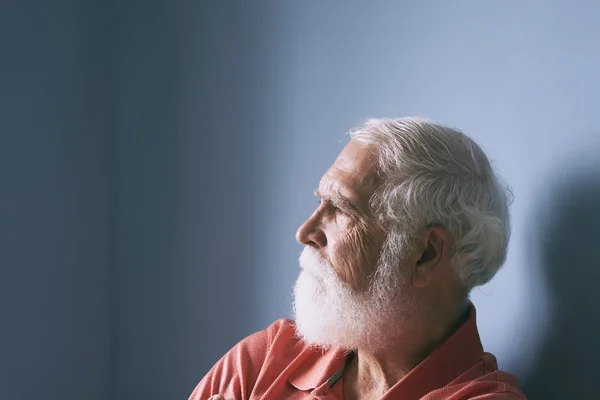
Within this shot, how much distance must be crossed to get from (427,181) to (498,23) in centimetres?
38

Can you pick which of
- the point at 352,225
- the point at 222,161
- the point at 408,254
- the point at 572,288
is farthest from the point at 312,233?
the point at 222,161

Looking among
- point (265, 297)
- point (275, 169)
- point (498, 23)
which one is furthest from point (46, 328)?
point (498, 23)

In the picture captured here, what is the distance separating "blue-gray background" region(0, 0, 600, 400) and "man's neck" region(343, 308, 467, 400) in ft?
0.60

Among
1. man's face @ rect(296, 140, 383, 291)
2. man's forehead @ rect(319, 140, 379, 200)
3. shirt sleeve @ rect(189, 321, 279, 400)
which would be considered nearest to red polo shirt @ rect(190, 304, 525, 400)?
shirt sleeve @ rect(189, 321, 279, 400)

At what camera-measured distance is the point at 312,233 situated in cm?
144

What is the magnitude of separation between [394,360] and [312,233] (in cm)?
30

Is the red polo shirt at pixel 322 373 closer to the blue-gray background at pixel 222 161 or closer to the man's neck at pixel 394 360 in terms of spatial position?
the man's neck at pixel 394 360

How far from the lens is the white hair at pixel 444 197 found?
4.45ft

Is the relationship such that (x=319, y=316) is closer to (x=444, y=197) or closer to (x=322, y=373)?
(x=322, y=373)

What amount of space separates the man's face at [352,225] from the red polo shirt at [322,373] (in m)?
0.20

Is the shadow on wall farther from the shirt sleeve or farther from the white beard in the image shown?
the shirt sleeve

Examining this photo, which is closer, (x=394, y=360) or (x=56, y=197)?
(x=394, y=360)

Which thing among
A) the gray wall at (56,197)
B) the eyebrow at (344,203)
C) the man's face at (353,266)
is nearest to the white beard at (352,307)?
the man's face at (353,266)

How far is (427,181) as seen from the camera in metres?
1.36
